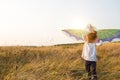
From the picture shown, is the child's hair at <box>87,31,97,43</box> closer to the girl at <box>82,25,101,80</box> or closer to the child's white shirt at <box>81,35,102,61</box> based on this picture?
the girl at <box>82,25,101,80</box>

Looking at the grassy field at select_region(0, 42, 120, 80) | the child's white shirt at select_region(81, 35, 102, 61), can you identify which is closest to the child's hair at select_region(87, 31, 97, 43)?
the child's white shirt at select_region(81, 35, 102, 61)

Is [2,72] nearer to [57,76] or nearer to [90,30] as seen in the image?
[57,76]

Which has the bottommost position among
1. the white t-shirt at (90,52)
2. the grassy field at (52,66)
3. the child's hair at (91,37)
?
the grassy field at (52,66)

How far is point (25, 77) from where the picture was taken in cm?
686

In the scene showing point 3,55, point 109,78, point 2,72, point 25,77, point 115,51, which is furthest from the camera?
point 115,51

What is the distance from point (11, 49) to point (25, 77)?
176 inches

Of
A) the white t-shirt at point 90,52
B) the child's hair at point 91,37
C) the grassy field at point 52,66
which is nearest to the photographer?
the grassy field at point 52,66

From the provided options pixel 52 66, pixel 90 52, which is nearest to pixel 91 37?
pixel 90 52

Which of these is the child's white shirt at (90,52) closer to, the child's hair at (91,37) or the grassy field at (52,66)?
the child's hair at (91,37)

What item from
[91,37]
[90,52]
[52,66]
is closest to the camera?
[52,66]

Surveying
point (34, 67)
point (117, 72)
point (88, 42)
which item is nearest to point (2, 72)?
point (34, 67)

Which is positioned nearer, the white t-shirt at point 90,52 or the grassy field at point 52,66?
the grassy field at point 52,66

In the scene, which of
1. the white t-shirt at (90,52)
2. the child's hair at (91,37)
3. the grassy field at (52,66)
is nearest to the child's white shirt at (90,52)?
the white t-shirt at (90,52)

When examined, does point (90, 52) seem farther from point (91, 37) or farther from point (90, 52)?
point (91, 37)
